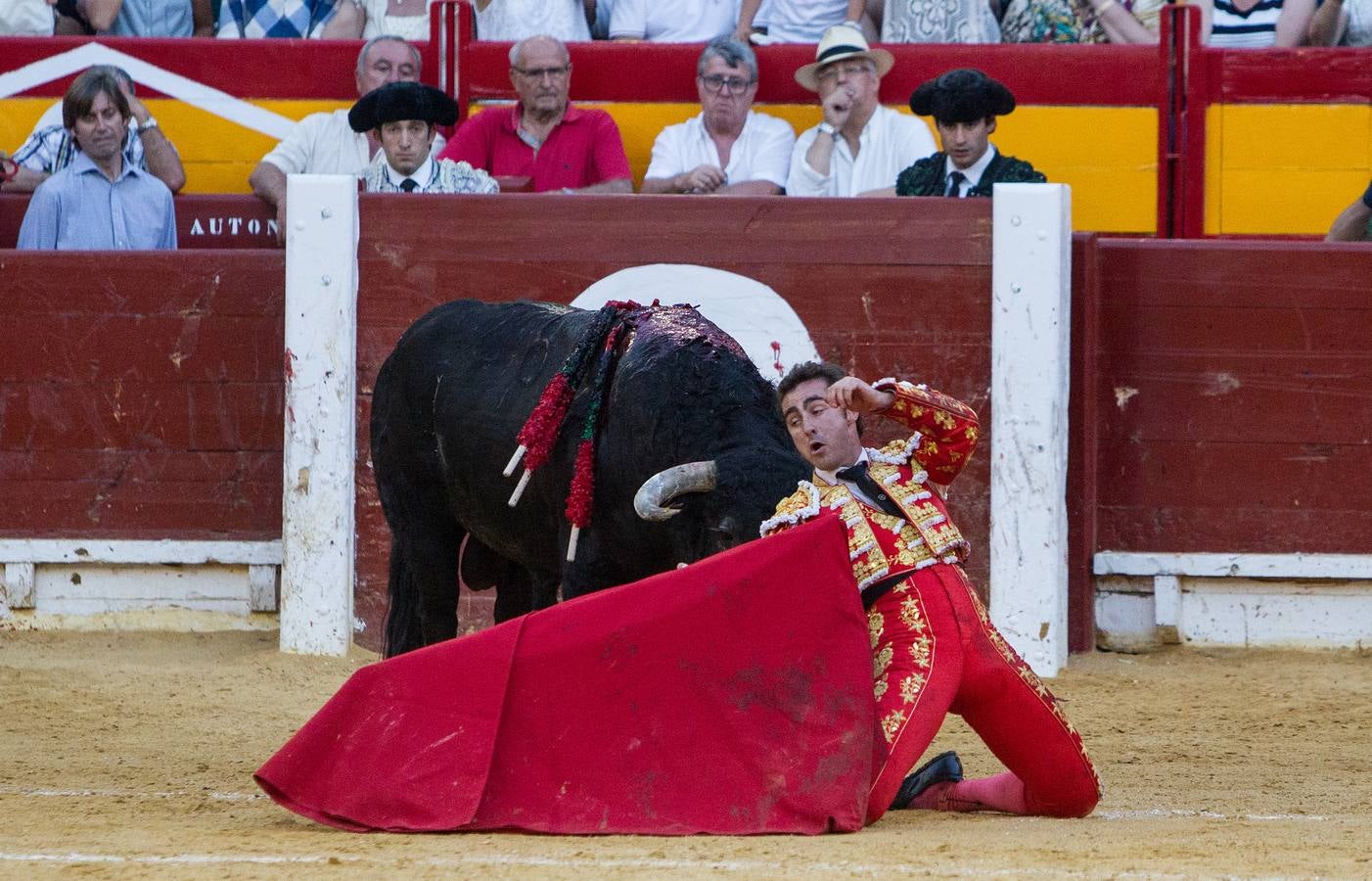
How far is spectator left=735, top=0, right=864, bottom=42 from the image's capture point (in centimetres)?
762

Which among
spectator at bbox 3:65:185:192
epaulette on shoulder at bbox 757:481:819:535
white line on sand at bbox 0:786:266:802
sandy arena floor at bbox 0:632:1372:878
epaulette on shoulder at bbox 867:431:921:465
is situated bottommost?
white line on sand at bbox 0:786:266:802

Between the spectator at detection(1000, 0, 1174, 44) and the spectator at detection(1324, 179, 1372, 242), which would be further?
the spectator at detection(1000, 0, 1174, 44)

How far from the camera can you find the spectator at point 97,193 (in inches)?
271

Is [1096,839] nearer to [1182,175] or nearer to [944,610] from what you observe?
[944,610]

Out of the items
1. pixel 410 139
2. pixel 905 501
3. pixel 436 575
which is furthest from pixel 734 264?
pixel 905 501

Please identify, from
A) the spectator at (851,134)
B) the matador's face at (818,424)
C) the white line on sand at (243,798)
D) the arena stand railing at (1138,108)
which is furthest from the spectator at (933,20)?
the white line on sand at (243,798)

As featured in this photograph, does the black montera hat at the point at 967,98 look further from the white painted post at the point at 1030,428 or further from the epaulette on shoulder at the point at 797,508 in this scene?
the epaulette on shoulder at the point at 797,508

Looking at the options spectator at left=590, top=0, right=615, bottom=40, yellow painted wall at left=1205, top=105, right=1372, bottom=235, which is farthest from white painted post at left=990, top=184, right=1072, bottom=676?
spectator at left=590, top=0, right=615, bottom=40

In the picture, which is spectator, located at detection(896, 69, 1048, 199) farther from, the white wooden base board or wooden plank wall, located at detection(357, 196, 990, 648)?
the white wooden base board

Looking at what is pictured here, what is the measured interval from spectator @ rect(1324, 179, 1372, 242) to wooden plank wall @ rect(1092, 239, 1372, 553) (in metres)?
0.22

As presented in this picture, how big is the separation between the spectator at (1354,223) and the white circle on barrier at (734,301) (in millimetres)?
1854

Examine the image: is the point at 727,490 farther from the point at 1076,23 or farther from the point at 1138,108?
the point at 1076,23

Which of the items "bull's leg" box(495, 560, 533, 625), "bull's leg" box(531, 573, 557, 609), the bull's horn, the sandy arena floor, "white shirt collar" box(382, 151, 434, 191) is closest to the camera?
the sandy arena floor

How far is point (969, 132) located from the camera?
6.42 metres
